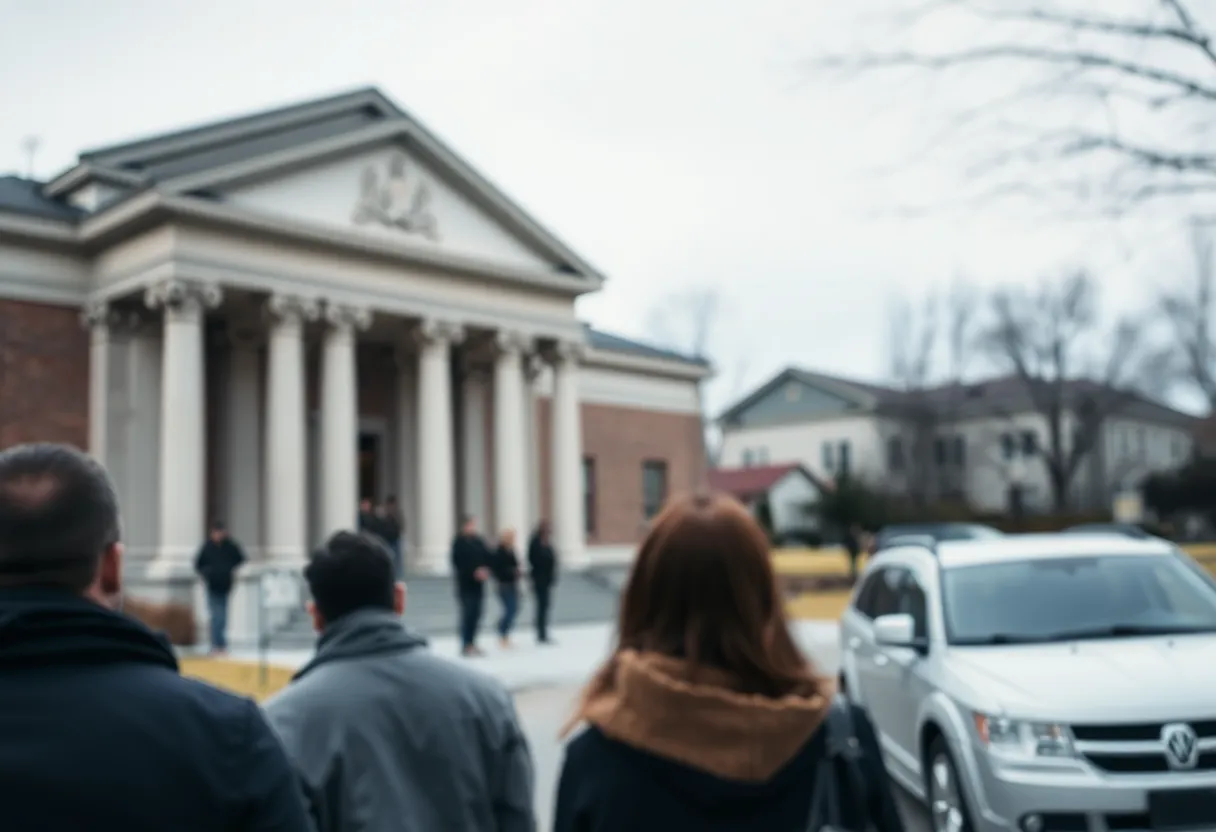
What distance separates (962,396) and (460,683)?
6837 cm

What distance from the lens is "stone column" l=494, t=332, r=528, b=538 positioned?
26.5 metres

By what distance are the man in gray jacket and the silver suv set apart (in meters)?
2.88

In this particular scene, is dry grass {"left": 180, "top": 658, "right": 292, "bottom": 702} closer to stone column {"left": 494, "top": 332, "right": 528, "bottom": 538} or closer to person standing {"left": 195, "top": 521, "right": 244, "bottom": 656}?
person standing {"left": 195, "top": 521, "right": 244, "bottom": 656}

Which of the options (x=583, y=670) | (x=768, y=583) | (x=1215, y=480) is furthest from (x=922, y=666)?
(x=1215, y=480)

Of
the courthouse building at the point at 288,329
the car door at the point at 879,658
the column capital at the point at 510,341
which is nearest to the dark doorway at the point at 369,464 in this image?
the courthouse building at the point at 288,329

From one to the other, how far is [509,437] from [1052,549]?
2024cm

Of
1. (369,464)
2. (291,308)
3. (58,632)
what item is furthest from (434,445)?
(58,632)

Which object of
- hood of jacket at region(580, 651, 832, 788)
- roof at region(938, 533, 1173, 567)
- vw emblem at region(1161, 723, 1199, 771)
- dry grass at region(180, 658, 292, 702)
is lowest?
dry grass at region(180, 658, 292, 702)

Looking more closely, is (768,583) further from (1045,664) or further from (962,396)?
(962,396)

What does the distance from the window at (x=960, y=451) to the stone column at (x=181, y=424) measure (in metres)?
54.5

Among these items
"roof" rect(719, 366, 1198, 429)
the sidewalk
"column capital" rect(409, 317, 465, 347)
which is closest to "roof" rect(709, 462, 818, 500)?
"roof" rect(719, 366, 1198, 429)

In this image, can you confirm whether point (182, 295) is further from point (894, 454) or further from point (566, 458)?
point (894, 454)

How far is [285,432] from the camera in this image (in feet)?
72.7

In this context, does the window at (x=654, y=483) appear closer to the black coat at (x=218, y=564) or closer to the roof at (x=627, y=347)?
the roof at (x=627, y=347)
